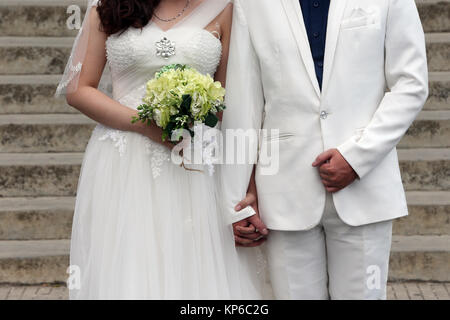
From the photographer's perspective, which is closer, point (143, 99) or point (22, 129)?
point (143, 99)

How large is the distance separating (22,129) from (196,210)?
10.3ft

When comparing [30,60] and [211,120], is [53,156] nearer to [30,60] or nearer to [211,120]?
[30,60]

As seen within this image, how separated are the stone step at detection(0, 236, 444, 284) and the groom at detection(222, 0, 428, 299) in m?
2.17

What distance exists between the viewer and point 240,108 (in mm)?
3393

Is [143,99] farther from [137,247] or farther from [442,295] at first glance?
[442,295]

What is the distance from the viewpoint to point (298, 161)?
3.31 meters

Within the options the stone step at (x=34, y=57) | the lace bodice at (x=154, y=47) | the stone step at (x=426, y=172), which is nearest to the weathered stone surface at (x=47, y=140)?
the stone step at (x=34, y=57)

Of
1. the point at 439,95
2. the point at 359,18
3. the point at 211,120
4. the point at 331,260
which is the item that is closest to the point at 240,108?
the point at 211,120

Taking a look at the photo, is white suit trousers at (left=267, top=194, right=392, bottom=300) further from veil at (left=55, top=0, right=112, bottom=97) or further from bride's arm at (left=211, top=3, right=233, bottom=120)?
veil at (left=55, top=0, right=112, bottom=97)

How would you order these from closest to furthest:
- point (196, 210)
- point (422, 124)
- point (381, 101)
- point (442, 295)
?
point (381, 101)
point (196, 210)
point (442, 295)
point (422, 124)

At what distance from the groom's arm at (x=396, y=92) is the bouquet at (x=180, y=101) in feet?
1.93

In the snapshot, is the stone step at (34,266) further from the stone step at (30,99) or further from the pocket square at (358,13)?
the pocket square at (358,13)

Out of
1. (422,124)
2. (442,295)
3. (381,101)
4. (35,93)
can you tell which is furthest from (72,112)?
(381,101)
